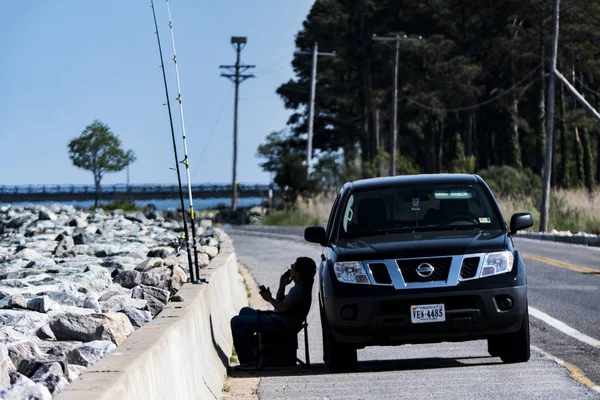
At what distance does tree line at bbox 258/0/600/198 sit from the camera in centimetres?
7806

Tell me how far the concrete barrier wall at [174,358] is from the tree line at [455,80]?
59.2 metres

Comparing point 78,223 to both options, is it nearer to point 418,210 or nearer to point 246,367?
point 246,367

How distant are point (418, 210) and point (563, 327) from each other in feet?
11.6

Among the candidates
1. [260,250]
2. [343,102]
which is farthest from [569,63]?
[260,250]

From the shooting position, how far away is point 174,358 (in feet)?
24.2

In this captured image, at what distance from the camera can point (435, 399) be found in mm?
8883

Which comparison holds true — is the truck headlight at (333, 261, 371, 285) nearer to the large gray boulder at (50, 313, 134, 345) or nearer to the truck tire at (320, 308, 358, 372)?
the truck tire at (320, 308, 358, 372)

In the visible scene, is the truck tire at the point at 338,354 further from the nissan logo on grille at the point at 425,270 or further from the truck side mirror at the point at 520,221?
the truck side mirror at the point at 520,221

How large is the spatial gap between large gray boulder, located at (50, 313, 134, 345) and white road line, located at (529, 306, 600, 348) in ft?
16.5

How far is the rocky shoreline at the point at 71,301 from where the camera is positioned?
7.32 meters

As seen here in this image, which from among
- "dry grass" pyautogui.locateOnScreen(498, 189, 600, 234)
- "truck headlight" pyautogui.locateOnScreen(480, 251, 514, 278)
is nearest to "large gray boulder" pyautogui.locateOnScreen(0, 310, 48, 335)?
"truck headlight" pyautogui.locateOnScreen(480, 251, 514, 278)

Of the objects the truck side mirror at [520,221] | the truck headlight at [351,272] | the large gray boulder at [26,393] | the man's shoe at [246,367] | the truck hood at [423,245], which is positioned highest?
the truck side mirror at [520,221]

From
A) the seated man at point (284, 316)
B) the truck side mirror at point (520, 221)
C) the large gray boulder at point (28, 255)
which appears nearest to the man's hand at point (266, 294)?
the seated man at point (284, 316)

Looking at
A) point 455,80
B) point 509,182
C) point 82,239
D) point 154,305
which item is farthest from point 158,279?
point 455,80
